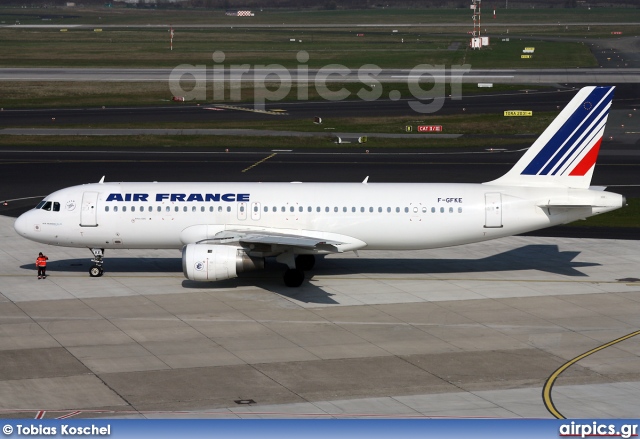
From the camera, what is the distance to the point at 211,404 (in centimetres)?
2998

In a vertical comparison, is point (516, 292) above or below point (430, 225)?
below

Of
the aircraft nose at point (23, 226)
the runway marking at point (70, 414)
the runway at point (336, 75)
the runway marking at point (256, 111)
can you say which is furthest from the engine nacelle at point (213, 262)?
the runway at point (336, 75)

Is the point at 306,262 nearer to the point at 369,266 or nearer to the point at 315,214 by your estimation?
the point at 315,214

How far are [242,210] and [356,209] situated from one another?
5.42 metres

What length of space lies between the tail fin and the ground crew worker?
74.2 ft

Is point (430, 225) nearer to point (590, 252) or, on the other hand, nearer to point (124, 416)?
point (590, 252)

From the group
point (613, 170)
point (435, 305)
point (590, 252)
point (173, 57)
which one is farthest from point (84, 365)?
point (173, 57)

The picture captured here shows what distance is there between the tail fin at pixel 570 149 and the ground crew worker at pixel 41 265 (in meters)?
22.6

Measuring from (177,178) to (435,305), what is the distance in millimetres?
32185

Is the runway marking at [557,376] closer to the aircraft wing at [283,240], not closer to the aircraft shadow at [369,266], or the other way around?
the aircraft shadow at [369,266]

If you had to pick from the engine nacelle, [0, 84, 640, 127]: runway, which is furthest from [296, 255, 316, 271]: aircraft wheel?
[0, 84, 640, 127]: runway

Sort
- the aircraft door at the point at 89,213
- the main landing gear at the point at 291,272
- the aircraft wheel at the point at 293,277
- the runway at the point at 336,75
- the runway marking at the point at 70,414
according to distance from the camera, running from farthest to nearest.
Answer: the runway at the point at 336,75 → the aircraft door at the point at 89,213 → the aircraft wheel at the point at 293,277 → the main landing gear at the point at 291,272 → the runway marking at the point at 70,414

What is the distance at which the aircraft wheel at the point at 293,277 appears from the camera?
44.8 metres

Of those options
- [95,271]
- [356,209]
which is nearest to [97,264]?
[95,271]
